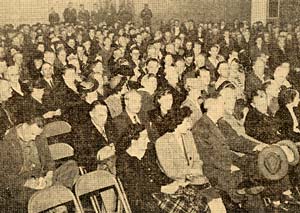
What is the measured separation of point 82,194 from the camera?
3.03m

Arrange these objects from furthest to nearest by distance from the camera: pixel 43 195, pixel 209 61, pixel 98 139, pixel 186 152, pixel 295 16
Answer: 1. pixel 209 61
2. pixel 295 16
3. pixel 98 139
4. pixel 186 152
5. pixel 43 195

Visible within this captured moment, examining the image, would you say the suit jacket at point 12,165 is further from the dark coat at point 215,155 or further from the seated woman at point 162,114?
the dark coat at point 215,155

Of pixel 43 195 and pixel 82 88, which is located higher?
pixel 82 88

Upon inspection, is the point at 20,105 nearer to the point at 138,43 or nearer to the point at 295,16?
the point at 138,43

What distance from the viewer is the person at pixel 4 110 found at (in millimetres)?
3462

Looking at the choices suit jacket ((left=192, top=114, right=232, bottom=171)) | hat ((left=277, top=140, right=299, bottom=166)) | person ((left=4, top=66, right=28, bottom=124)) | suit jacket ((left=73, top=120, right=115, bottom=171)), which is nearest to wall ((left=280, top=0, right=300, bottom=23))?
hat ((left=277, top=140, right=299, bottom=166))

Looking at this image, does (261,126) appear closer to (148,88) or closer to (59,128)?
(148,88)

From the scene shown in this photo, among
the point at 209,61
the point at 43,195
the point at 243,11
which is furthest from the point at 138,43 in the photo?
the point at 43,195

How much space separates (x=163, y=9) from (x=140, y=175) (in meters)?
1.21

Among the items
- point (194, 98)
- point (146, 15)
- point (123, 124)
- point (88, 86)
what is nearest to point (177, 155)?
point (123, 124)

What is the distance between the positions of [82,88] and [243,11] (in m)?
1.06

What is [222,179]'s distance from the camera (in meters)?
3.28

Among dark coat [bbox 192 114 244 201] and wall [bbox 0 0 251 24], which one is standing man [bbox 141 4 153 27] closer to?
wall [bbox 0 0 251 24]

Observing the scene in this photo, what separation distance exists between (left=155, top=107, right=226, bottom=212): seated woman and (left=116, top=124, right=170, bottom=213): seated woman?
1.9 inches
